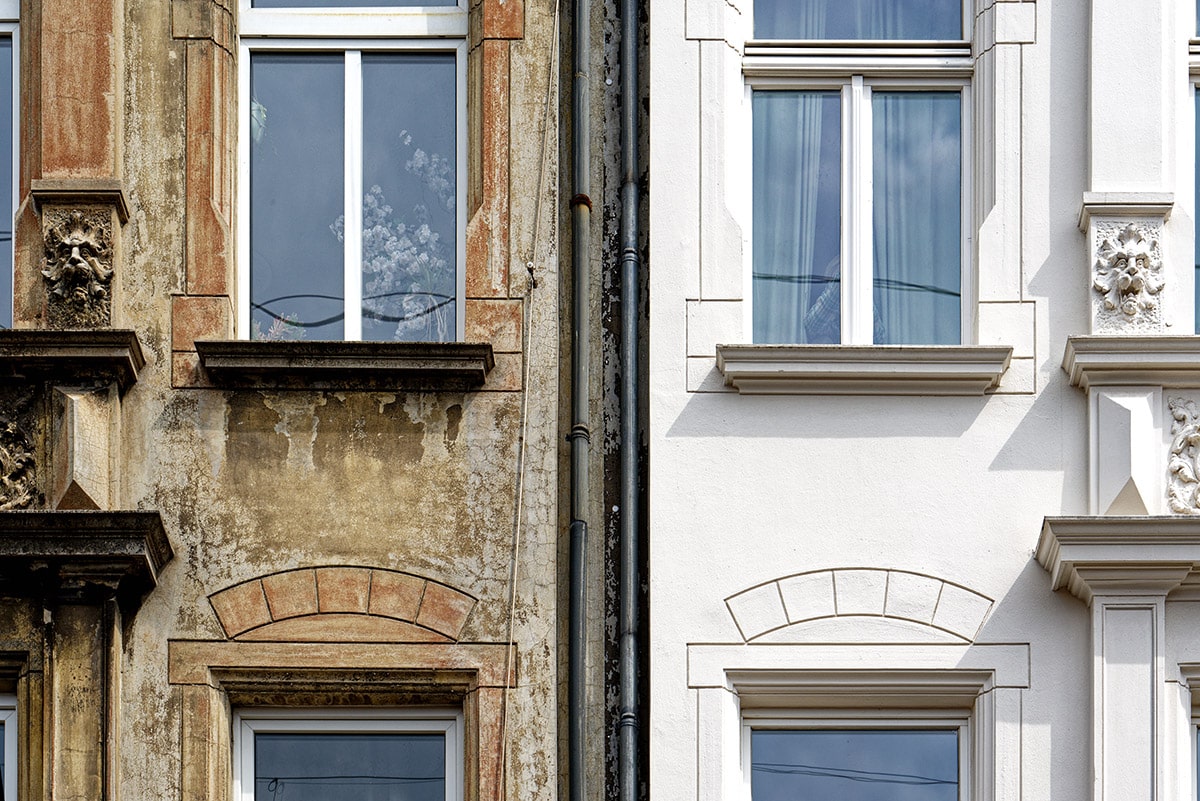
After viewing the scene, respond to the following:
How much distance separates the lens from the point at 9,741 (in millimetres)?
11758

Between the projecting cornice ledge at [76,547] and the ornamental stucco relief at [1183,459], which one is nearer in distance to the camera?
the projecting cornice ledge at [76,547]

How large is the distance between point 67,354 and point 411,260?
177 cm

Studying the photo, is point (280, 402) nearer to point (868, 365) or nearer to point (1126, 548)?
point (868, 365)

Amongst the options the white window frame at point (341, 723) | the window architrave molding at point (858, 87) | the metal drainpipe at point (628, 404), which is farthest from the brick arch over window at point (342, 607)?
the window architrave molding at point (858, 87)

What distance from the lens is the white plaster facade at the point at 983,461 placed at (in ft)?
37.7

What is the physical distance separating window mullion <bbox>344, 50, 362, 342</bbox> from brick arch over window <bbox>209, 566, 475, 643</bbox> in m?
1.27

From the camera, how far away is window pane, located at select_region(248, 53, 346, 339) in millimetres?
12430

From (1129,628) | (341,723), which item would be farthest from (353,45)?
(1129,628)

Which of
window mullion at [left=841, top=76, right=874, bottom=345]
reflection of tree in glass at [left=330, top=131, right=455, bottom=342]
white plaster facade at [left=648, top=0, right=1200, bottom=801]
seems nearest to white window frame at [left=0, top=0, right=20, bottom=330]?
reflection of tree in glass at [left=330, top=131, right=455, bottom=342]

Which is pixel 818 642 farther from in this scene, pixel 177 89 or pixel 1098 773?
pixel 177 89

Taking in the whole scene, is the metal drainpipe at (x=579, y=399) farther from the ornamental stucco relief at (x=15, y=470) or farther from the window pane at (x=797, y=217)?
the ornamental stucco relief at (x=15, y=470)

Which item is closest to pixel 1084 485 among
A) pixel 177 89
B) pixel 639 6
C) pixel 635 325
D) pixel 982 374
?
pixel 982 374

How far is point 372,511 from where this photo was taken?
1192 cm

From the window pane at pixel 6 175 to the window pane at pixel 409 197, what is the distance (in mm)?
1751
